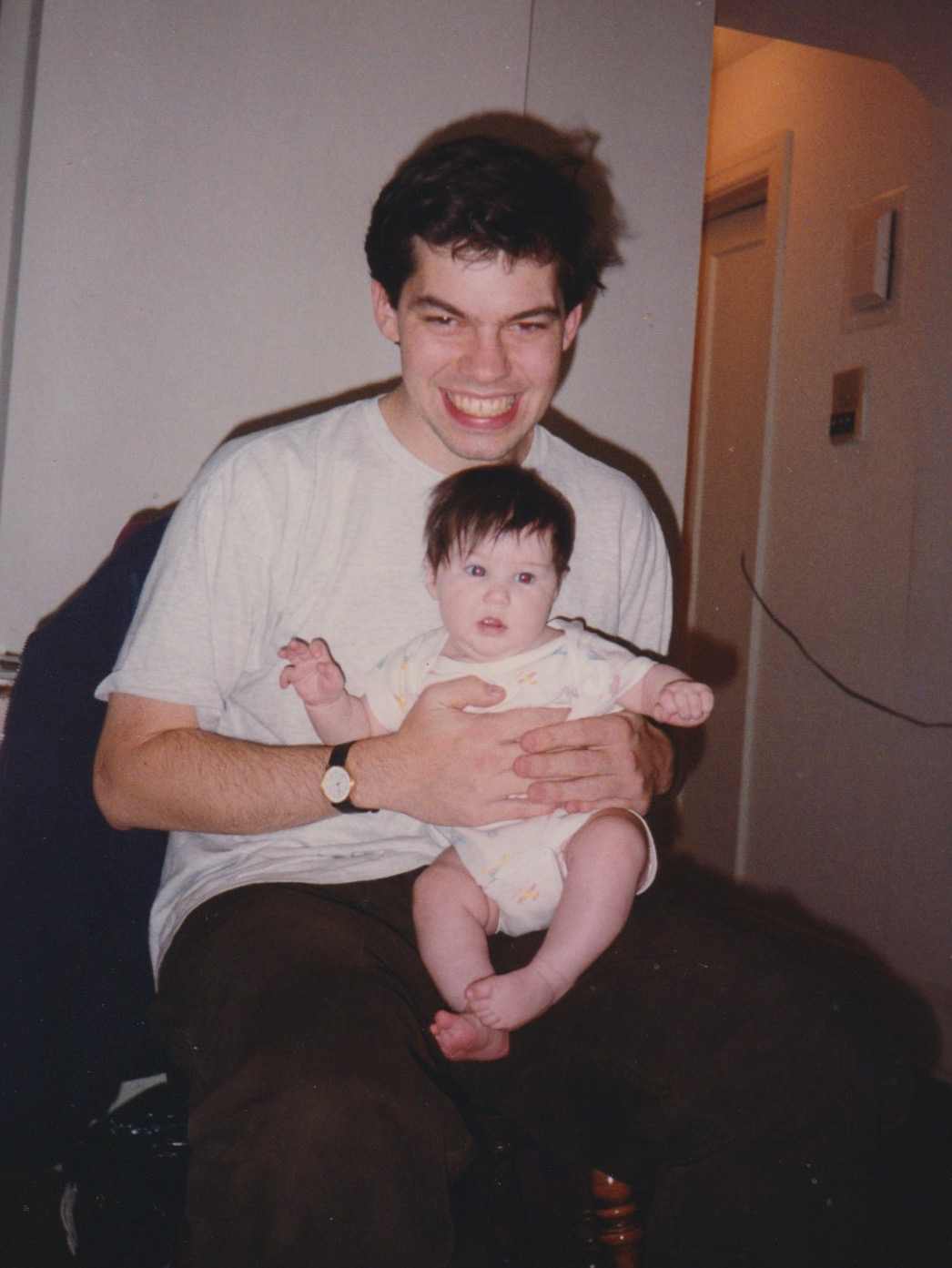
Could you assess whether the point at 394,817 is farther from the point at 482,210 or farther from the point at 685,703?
the point at 482,210

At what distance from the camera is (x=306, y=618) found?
141 centimetres

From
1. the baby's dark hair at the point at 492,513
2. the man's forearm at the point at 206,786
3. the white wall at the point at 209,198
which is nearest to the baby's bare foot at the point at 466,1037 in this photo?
the man's forearm at the point at 206,786

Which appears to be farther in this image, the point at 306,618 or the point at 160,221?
the point at 160,221

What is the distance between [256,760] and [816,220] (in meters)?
2.94

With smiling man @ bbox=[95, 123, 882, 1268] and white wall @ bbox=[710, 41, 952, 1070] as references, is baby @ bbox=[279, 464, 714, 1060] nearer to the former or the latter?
smiling man @ bbox=[95, 123, 882, 1268]

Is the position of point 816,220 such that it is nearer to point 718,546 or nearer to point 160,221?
point 718,546

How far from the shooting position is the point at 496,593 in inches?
52.4

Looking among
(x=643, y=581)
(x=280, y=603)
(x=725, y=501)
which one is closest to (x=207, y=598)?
(x=280, y=603)

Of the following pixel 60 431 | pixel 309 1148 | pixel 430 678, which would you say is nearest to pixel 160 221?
pixel 60 431

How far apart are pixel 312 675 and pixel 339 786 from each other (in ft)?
0.45

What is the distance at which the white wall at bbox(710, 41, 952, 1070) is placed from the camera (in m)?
2.78

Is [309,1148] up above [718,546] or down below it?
below

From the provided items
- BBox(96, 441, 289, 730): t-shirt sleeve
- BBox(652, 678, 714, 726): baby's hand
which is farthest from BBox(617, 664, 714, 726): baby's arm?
BBox(96, 441, 289, 730): t-shirt sleeve

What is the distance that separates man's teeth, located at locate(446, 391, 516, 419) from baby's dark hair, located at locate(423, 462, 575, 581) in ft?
0.26
